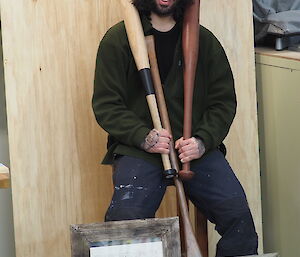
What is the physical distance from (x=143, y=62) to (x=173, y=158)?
0.92 feet

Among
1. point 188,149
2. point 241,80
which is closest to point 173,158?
point 188,149

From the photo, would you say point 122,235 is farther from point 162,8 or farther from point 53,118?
point 53,118

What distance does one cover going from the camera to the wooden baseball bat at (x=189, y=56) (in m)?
2.05

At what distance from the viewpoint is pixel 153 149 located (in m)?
2.02

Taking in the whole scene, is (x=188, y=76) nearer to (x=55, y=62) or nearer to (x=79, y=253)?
(x=55, y=62)

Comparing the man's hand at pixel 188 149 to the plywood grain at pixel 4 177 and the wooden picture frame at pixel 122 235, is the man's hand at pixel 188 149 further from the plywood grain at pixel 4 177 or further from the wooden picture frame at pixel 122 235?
the plywood grain at pixel 4 177

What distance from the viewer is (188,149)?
2.04m

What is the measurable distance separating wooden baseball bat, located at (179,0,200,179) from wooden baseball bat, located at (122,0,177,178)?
53 mm

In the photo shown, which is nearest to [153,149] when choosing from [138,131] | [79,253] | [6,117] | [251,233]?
[138,131]

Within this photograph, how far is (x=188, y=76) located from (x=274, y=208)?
766 millimetres

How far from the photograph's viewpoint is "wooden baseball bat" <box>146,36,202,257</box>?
75.5 inches

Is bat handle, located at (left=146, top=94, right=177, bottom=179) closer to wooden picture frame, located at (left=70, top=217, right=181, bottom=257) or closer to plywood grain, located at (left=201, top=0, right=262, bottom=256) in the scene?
wooden picture frame, located at (left=70, top=217, right=181, bottom=257)

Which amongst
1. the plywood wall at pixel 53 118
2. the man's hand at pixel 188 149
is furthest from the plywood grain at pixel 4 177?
the plywood wall at pixel 53 118

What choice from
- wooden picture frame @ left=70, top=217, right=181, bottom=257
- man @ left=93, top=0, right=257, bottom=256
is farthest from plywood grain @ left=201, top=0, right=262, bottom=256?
wooden picture frame @ left=70, top=217, right=181, bottom=257
